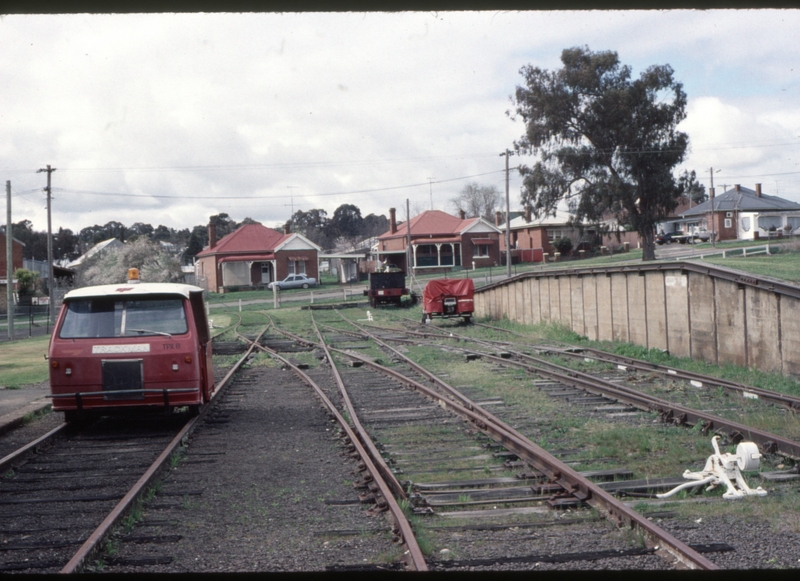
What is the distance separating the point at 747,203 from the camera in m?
70.1

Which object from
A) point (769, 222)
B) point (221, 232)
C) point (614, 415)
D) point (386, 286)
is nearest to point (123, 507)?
point (614, 415)

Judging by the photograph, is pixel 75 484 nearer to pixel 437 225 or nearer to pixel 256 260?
pixel 256 260

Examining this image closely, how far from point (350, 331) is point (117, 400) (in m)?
19.6

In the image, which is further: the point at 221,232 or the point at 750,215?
the point at 221,232

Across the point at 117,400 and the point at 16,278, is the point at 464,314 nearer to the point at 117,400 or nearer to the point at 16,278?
the point at 117,400

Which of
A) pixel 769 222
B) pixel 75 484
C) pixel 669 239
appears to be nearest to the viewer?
pixel 75 484

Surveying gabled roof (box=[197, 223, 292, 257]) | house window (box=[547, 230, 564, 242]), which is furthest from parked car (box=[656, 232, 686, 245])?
gabled roof (box=[197, 223, 292, 257])

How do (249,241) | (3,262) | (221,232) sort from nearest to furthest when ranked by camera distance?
(3,262) < (249,241) < (221,232)

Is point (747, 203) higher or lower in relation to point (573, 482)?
higher

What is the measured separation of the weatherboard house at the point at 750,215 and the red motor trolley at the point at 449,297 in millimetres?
41561

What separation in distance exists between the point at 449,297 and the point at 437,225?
4502 centimetres

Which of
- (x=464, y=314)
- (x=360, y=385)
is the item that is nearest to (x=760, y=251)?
(x=464, y=314)

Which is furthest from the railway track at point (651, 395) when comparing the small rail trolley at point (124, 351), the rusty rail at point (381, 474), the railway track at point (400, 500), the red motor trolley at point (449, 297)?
the red motor trolley at point (449, 297)

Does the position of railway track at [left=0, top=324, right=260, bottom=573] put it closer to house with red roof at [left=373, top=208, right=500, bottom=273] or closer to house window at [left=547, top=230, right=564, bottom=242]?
house with red roof at [left=373, top=208, right=500, bottom=273]
